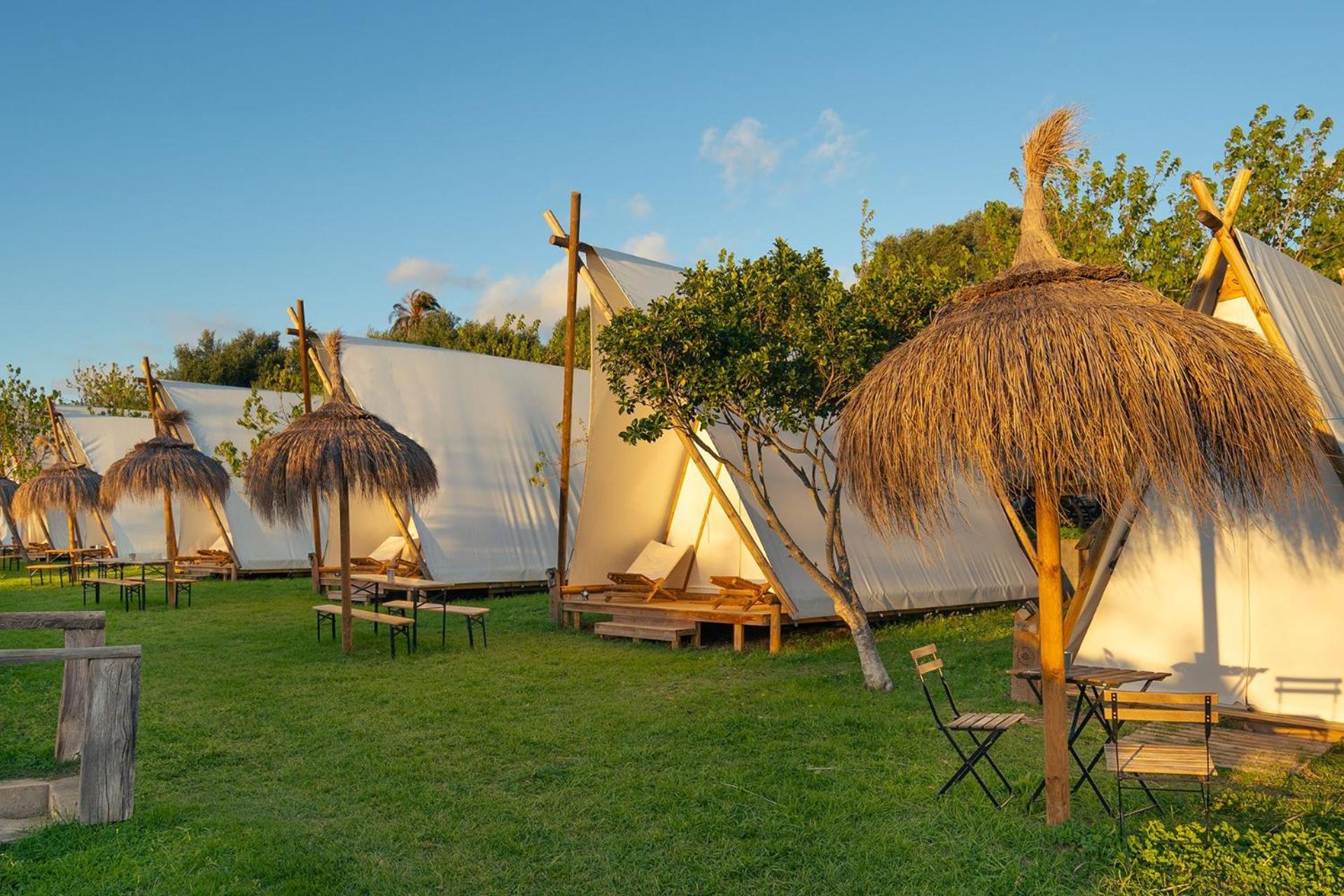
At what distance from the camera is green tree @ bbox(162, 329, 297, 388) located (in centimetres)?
4022

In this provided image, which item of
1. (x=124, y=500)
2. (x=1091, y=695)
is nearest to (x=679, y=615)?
(x=1091, y=695)

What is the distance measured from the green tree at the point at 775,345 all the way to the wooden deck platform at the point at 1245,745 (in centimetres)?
243

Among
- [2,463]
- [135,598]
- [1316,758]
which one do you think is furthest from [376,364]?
[2,463]

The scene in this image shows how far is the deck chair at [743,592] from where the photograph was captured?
11117 millimetres

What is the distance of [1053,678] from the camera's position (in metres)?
4.80

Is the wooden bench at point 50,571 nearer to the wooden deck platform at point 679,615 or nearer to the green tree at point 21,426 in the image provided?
the green tree at point 21,426

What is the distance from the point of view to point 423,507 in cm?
1592

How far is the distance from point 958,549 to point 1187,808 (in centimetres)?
795

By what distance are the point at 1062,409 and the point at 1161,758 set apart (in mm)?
1725

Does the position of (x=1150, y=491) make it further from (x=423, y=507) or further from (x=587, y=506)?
(x=423, y=507)

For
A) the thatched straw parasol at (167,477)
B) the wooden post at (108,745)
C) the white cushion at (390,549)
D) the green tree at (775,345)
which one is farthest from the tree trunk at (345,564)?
the thatched straw parasol at (167,477)

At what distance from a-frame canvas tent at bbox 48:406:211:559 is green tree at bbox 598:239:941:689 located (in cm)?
1643

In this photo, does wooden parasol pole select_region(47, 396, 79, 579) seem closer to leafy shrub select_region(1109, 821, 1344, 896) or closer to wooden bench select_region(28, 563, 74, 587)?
wooden bench select_region(28, 563, 74, 587)

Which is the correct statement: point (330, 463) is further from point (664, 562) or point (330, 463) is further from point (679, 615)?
point (664, 562)
